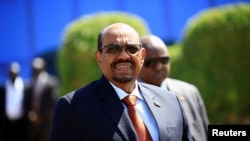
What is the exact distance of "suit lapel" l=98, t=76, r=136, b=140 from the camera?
352cm

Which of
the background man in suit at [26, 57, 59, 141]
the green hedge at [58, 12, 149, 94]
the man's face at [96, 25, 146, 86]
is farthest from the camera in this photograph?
the green hedge at [58, 12, 149, 94]

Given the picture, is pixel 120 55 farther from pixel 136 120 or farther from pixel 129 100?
pixel 136 120

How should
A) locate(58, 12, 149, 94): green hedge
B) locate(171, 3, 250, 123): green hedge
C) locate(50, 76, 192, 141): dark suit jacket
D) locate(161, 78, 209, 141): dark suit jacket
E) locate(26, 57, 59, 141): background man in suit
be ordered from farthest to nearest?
1. locate(58, 12, 149, 94): green hedge
2. locate(26, 57, 59, 141): background man in suit
3. locate(171, 3, 250, 123): green hedge
4. locate(161, 78, 209, 141): dark suit jacket
5. locate(50, 76, 192, 141): dark suit jacket

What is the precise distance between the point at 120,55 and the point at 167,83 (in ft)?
6.52

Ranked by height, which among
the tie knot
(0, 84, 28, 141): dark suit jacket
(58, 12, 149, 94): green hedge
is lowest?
(0, 84, 28, 141): dark suit jacket

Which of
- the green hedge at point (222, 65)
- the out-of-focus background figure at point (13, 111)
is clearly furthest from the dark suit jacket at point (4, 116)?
the green hedge at point (222, 65)

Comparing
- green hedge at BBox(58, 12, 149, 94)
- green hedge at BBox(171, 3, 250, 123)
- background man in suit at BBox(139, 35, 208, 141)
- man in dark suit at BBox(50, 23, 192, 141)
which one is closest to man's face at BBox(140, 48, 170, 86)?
background man in suit at BBox(139, 35, 208, 141)

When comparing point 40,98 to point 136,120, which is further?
point 40,98

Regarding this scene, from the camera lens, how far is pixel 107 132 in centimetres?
348

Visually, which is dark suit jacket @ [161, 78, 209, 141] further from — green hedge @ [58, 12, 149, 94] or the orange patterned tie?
green hedge @ [58, 12, 149, 94]

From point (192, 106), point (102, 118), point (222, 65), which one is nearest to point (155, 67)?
point (192, 106)

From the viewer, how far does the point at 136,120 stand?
3.61 metres

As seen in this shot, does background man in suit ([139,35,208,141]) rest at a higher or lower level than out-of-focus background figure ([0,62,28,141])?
higher

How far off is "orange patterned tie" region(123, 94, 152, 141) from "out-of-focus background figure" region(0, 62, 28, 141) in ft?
22.2
